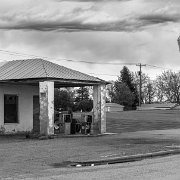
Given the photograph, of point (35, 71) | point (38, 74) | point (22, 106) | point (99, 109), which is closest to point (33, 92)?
point (22, 106)

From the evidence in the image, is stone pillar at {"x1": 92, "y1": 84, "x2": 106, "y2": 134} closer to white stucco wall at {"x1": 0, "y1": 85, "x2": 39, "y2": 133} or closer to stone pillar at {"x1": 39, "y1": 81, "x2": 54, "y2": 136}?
white stucco wall at {"x1": 0, "y1": 85, "x2": 39, "y2": 133}

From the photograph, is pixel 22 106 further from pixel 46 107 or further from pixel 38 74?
pixel 46 107

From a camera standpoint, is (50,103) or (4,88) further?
(4,88)

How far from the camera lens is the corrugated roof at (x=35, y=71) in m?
25.2

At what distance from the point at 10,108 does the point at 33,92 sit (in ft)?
7.08

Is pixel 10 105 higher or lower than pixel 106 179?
higher

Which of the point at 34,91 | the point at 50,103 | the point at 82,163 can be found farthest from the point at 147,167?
the point at 34,91

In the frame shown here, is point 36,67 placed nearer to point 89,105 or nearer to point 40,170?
point 40,170

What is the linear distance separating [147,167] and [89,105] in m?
85.4

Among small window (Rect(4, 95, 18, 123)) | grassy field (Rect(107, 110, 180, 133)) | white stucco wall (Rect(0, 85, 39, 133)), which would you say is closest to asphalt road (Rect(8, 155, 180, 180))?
white stucco wall (Rect(0, 85, 39, 133))

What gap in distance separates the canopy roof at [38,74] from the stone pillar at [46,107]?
43 cm

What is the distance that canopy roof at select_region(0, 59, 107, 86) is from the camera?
24844 mm

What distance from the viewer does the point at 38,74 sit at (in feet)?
82.1

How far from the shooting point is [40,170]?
12.6 metres
